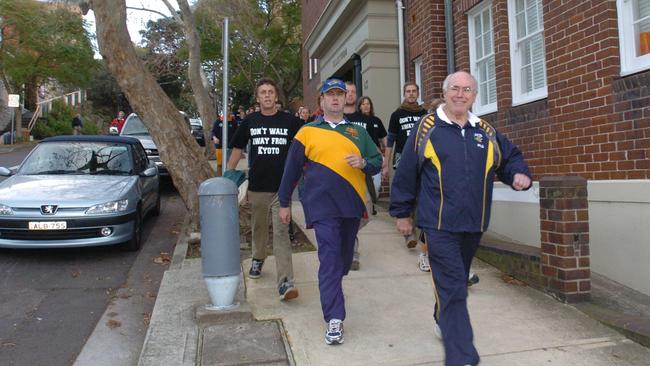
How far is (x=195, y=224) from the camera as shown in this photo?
7.35 meters

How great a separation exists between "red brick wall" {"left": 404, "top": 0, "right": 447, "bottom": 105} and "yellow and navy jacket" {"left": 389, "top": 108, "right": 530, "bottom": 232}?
17.9 feet

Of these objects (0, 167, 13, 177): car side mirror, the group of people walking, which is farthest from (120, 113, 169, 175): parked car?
the group of people walking

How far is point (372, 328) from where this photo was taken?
165 inches

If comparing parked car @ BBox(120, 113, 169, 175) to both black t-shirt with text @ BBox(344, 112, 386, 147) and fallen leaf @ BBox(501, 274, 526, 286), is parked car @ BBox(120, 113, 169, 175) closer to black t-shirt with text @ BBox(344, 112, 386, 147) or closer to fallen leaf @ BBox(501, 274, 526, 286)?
black t-shirt with text @ BBox(344, 112, 386, 147)

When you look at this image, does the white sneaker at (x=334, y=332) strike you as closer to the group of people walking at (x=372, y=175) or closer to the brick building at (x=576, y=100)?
the group of people walking at (x=372, y=175)

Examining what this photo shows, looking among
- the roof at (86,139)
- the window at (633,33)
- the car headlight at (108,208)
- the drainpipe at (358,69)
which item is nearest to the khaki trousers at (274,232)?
the car headlight at (108,208)

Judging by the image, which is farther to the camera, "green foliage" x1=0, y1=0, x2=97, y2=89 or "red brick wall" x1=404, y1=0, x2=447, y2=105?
"green foliage" x1=0, y1=0, x2=97, y2=89

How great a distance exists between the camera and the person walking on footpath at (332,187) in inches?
151

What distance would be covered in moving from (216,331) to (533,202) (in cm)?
408

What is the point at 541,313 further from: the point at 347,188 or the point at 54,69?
the point at 54,69

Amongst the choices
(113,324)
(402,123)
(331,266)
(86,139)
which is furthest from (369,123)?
(86,139)

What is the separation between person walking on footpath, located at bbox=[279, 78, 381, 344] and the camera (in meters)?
3.83

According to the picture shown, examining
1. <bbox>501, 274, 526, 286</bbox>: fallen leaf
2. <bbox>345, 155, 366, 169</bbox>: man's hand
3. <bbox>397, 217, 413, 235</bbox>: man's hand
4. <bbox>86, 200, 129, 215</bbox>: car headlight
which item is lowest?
<bbox>501, 274, 526, 286</bbox>: fallen leaf

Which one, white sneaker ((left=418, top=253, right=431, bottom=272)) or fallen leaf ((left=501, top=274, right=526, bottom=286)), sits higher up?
white sneaker ((left=418, top=253, right=431, bottom=272))
